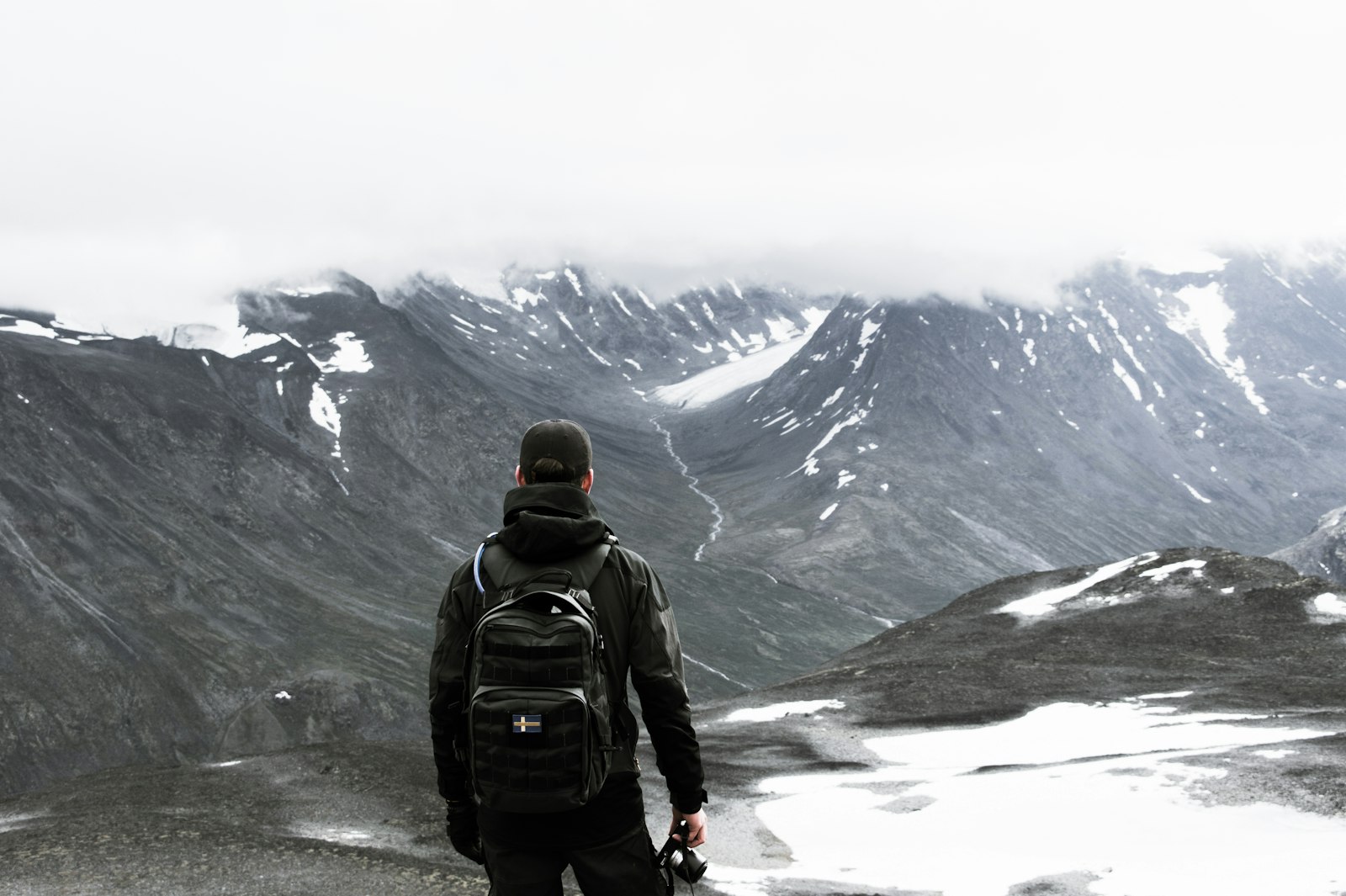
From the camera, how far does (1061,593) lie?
70.1 m

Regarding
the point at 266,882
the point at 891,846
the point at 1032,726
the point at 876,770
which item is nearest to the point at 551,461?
the point at 266,882

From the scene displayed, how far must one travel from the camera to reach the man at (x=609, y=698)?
776 cm

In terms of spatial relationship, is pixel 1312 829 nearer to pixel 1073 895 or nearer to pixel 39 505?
pixel 1073 895

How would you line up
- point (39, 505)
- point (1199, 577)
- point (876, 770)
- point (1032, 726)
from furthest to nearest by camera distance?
point (39, 505)
point (1199, 577)
point (1032, 726)
point (876, 770)

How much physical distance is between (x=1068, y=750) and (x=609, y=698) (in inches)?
1163

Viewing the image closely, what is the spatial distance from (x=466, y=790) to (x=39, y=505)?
15282 cm

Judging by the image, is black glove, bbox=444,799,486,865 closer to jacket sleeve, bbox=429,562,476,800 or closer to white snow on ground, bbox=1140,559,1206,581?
jacket sleeve, bbox=429,562,476,800

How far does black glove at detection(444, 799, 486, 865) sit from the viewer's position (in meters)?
8.13

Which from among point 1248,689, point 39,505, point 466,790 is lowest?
point 39,505

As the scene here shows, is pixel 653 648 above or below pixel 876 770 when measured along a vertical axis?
above

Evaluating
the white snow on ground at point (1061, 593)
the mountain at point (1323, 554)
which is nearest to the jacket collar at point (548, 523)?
the white snow on ground at point (1061, 593)

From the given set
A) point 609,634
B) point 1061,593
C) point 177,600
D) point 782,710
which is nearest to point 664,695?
→ point 609,634

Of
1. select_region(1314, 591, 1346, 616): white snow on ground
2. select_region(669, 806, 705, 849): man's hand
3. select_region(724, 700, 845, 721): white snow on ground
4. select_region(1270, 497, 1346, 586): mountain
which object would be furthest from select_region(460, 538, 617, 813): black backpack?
select_region(1270, 497, 1346, 586): mountain

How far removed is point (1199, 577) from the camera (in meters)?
66.2
